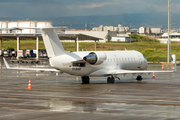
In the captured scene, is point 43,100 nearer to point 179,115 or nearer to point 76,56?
point 179,115

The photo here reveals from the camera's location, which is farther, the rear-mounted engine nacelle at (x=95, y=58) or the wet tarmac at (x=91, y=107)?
the rear-mounted engine nacelle at (x=95, y=58)

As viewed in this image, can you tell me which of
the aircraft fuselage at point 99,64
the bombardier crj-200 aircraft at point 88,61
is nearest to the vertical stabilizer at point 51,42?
the bombardier crj-200 aircraft at point 88,61

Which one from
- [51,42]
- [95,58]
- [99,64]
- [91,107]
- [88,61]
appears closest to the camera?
[91,107]

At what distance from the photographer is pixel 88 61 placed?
109ft

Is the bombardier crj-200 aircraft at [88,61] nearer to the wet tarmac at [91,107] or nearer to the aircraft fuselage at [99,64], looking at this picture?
the aircraft fuselage at [99,64]

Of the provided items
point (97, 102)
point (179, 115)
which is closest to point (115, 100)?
point (97, 102)

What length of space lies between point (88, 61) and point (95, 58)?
1096 millimetres

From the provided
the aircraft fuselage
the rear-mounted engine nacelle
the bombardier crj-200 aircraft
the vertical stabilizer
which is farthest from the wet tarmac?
the rear-mounted engine nacelle

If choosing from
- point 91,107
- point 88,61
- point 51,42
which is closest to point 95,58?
point 88,61

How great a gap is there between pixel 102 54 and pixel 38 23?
98629 millimetres

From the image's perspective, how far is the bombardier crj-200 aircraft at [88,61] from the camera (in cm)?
3203

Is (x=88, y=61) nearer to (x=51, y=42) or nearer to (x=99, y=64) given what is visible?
(x=99, y=64)

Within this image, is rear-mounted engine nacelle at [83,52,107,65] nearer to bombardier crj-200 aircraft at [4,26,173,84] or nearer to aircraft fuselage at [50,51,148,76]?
bombardier crj-200 aircraft at [4,26,173,84]

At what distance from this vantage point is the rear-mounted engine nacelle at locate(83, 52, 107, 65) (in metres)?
33.1
